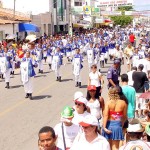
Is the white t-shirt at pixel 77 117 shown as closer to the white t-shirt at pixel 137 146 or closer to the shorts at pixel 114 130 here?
the shorts at pixel 114 130

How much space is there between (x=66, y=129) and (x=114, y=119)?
4.59ft

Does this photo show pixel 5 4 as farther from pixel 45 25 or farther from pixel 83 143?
pixel 83 143

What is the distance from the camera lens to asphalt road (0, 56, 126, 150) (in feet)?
36.6

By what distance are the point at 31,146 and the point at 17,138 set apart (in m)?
0.85

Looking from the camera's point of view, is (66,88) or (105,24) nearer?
(66,88)

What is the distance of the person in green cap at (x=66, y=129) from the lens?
6605mm

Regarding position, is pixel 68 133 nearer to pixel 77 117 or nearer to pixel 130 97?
pixel 77 117

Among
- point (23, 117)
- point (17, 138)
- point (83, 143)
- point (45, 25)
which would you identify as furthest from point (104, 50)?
point (45, 25)

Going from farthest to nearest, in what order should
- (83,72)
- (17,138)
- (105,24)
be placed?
(105,24) → (83,72) → (17,138)

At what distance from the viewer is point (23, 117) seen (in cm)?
1361

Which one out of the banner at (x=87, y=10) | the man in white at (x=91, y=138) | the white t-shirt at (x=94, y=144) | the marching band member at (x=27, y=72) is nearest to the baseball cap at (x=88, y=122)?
the man in white at (x=91, y=138)

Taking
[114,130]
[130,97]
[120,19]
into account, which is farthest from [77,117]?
[120,19]

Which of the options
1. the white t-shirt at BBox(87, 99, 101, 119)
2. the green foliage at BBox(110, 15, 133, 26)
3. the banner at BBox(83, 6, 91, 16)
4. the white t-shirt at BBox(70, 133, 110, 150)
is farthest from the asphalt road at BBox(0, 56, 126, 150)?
the green foliage at BBox(110, 15, 133, 26)

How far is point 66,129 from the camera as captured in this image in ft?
21.9
